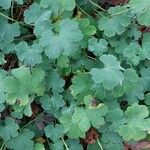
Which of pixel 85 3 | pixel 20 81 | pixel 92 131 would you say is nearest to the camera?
pixel 20 81

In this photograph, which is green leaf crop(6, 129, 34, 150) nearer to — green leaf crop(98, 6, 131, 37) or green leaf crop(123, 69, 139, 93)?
green leaf crop(123, 69, 139, 93)

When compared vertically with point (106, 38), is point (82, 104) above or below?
below

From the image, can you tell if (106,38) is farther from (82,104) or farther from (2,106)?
(2,106)

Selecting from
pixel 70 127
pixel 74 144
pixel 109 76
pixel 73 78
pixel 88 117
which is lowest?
pixel 74 144

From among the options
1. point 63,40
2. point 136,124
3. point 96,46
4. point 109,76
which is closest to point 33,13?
point 63,40

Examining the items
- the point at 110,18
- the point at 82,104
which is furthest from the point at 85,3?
the point at 82,104

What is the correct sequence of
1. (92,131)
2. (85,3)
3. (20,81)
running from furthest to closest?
(85,3) < (92,131) < (20,81)

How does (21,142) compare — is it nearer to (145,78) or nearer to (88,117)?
(88,117)
